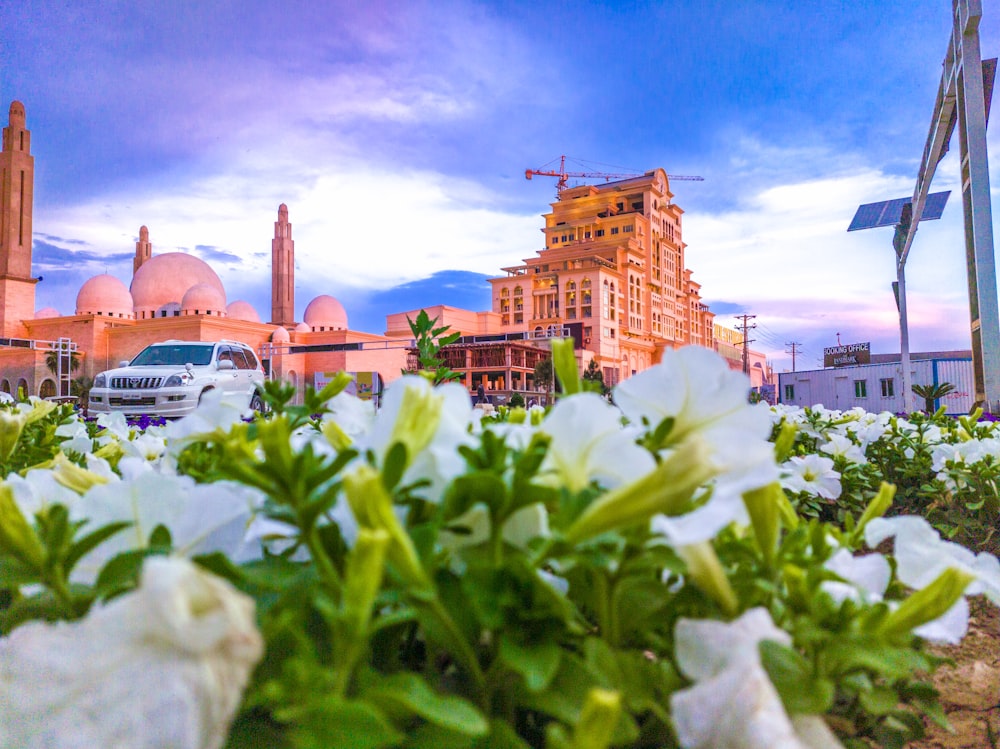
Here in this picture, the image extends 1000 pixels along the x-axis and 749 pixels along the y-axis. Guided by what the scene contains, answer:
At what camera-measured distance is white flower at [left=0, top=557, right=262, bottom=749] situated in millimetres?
329

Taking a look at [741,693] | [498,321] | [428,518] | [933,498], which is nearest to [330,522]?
[428,518]

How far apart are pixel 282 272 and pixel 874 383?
37451 mm

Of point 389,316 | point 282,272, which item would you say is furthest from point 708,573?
point 389,316

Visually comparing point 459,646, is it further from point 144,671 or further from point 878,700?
point 878,700

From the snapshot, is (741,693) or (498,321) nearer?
(741,693)

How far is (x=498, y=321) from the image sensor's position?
180 feet

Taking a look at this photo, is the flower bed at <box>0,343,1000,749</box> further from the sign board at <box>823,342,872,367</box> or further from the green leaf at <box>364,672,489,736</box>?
the sign board at <box>823,342,872,367</box>

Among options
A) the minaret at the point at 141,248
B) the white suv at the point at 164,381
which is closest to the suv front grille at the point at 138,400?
the white suv at the point at 164,381

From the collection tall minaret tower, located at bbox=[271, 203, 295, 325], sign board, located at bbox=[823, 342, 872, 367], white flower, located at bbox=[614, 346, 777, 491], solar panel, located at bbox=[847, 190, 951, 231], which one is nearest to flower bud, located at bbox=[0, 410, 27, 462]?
white flower, located at bbox=[614, 346, 777, 491]

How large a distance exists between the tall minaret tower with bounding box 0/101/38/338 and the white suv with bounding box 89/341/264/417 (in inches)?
1035

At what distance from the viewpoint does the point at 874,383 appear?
23.5 metres

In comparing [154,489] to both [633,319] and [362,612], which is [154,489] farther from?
[633,319]

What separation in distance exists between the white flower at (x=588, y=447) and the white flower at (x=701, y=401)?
2.6 inches

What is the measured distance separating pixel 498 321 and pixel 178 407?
154ft
